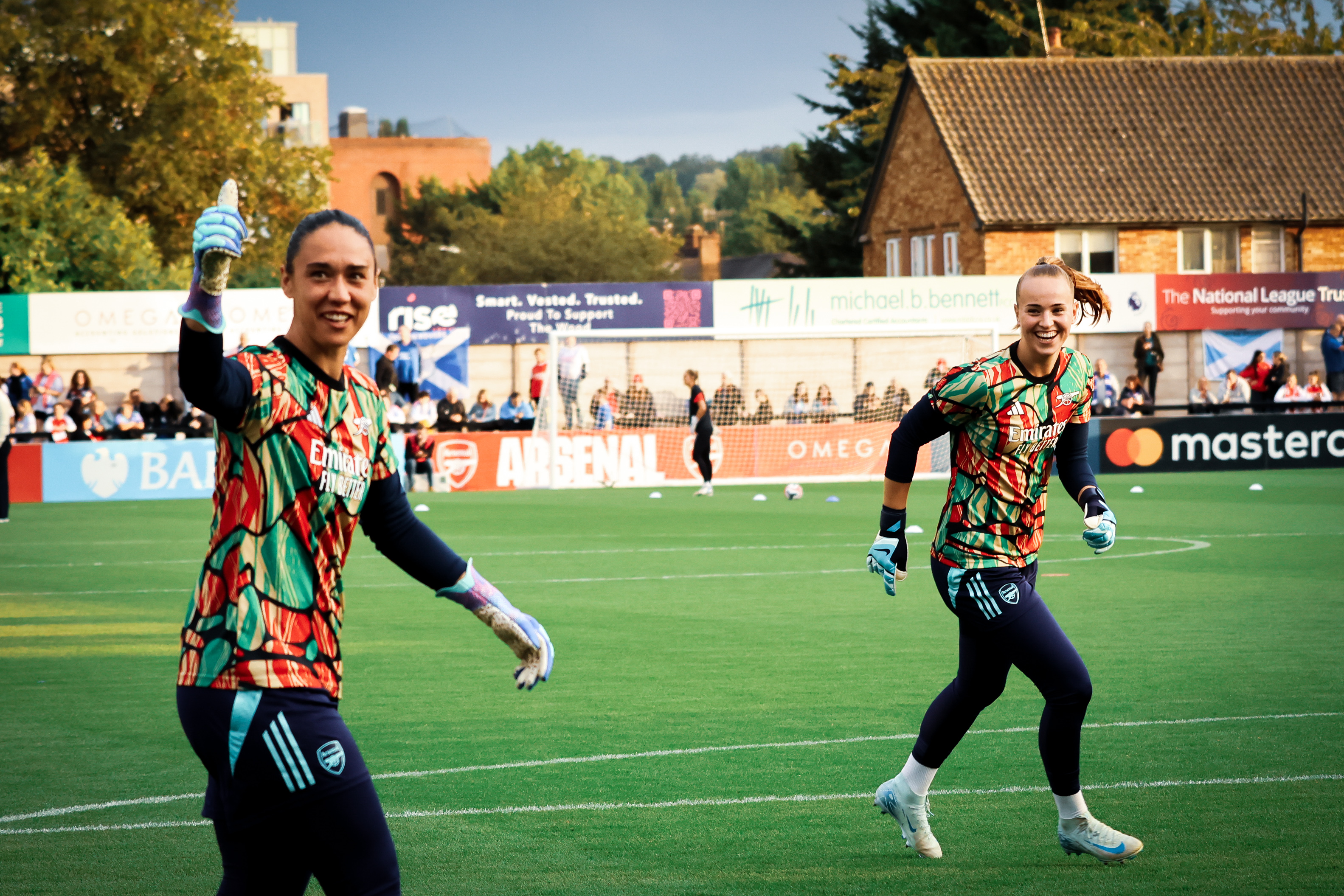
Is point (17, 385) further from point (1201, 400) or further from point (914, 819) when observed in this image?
point (914, 819)

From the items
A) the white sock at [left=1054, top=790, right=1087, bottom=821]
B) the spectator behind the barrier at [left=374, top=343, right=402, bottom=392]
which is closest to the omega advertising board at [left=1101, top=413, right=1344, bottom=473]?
the spectator behind the barrier at [left=374, top=343, right=402, bottom=392]

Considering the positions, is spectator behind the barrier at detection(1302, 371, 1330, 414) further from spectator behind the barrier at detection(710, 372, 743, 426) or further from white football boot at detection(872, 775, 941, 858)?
white football boot at detection(872, 775, 941, 858)

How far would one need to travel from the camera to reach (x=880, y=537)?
18.1 feet

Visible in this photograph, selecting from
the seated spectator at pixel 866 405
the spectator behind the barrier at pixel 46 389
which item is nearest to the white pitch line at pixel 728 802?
the seated spectator at pixel 866 405

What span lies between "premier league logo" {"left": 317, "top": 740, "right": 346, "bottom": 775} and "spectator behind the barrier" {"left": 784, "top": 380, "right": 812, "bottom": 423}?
83.9 ft

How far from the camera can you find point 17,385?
88.1 feet

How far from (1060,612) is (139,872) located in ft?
25.9

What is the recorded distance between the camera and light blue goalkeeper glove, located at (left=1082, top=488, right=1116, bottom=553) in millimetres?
5535

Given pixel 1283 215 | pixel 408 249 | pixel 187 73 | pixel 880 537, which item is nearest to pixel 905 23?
pixel 1283 215

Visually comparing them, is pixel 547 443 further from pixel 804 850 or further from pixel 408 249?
pixel 408 249

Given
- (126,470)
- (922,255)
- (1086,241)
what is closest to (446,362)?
(126,470)

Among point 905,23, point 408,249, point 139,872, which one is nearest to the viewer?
point 139,872

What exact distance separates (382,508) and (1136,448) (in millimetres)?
26472

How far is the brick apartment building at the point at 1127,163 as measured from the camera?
40312mm
